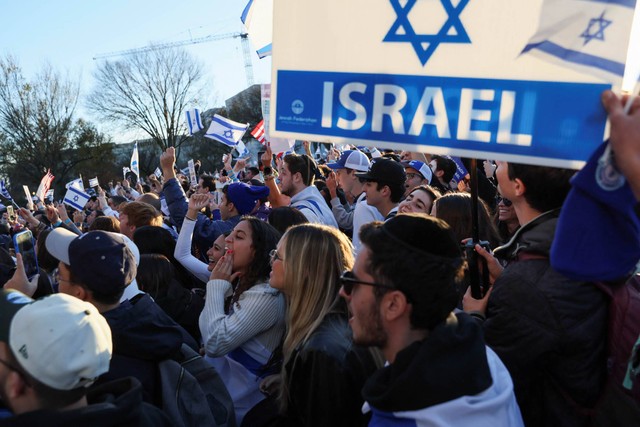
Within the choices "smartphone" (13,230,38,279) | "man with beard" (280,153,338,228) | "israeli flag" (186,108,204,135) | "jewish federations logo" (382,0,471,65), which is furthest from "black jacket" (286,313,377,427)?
"israeli flag" (186,108,204,135)

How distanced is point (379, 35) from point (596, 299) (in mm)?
1251

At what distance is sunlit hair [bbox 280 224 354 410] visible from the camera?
275 cm

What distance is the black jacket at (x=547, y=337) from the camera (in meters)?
1.96

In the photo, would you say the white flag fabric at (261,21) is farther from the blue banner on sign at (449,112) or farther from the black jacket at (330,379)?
the black jacket at (330,379)

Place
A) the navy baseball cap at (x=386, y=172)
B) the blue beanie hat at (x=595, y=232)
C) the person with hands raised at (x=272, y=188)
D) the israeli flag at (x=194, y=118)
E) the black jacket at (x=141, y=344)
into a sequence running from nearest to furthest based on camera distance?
the blue beanie hat at (x=595, y=232) < the black jacket at (x=141, y=344) < the navy baseball cap at (x=386, y=172) < the person with hands raised at (x=272, y=188) < the israeli flag at (x=194, y=118)

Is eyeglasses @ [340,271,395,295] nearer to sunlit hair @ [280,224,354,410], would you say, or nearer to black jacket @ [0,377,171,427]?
sunlit hair @ [280,224,354,410]

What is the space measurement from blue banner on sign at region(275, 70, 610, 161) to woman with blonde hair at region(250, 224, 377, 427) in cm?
95

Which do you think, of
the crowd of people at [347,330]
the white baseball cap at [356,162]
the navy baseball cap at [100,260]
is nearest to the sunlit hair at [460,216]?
the crowd of people at [347,330]

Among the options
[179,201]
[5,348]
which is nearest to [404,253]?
[5,348]

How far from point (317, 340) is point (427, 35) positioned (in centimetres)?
137

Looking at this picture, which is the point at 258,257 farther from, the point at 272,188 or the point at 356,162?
the point at 356,162

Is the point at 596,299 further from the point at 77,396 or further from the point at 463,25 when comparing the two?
the point at 77,396

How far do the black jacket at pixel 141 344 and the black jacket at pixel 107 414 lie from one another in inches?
16.7

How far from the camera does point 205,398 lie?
8.60ft
